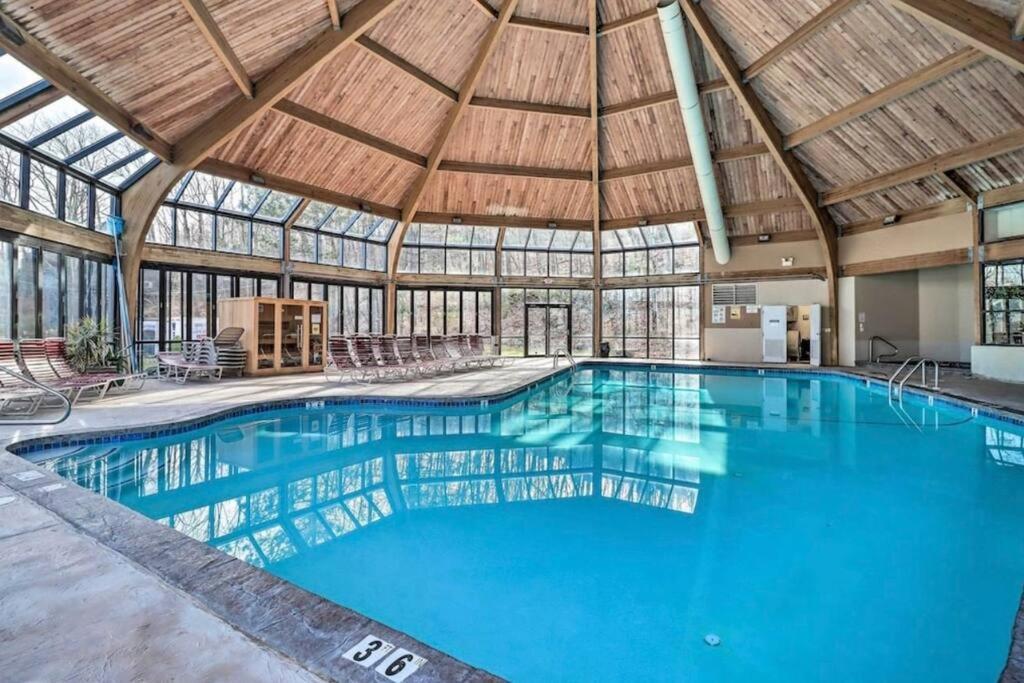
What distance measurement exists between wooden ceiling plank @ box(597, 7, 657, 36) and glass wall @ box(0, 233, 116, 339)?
10116 mm

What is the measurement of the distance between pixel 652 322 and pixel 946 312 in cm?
732

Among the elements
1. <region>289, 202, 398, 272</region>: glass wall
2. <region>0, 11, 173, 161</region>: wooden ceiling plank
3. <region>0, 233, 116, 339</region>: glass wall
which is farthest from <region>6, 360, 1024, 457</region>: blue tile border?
<region>289, 202, 398, 272</region>: glass wall

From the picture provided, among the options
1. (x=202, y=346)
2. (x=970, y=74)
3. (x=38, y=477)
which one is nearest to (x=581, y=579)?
(x=38, y=477)

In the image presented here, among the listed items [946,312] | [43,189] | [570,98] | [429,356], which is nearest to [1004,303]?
[946,312]

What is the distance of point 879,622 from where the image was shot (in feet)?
8.67

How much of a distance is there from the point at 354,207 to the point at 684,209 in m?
8.82

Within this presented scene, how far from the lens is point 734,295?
15219 mm

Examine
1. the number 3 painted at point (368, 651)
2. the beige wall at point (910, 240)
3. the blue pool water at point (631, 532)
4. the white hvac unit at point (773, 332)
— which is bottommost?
the blue pool water at point (631, 532)

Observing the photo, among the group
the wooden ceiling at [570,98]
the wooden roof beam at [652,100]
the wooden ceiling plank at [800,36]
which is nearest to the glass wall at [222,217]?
the wooden ceiling at [570,98]

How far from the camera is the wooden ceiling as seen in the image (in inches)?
281

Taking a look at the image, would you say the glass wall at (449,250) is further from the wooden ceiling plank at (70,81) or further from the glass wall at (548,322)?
the wooden ceiling plank at (70,81)

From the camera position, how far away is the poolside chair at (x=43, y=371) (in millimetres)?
6660

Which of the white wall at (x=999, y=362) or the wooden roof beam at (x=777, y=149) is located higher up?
the wooden roof beam at (x=777, y=149)

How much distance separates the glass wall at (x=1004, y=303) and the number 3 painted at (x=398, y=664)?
12752mm
